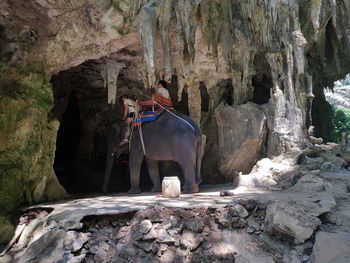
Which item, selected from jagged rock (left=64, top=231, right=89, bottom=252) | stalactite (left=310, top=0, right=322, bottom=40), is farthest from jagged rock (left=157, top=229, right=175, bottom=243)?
stalactite (left=310, top=0, right=322, bottom=40)

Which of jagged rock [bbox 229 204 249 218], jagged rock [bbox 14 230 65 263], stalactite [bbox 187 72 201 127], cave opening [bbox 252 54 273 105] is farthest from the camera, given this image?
cave opening [bbox 252 54 273 105]

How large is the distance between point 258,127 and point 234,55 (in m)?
2.05

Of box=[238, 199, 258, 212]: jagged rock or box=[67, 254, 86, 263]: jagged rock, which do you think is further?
box=[238, 199, 258, 212]: jagged rock

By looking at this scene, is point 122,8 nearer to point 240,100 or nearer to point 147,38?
point 147,38

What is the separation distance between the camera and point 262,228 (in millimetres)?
4121

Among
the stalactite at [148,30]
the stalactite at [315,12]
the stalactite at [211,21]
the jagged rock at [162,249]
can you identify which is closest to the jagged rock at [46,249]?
the jagged rock at [162,249]

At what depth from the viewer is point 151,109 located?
24.0 feet

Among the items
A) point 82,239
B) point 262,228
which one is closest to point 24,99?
point 82,239

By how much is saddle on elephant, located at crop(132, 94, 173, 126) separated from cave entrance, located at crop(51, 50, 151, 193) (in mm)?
2078

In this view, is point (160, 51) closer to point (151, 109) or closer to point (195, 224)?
point (151, 109)

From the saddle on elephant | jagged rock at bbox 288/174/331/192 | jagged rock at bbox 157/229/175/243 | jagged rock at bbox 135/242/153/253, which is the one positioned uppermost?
the saddle on elephant

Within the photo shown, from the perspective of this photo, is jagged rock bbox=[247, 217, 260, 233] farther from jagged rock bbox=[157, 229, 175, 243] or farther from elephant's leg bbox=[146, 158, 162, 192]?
elephant's leg bbox=[146, 158, 162, 192]

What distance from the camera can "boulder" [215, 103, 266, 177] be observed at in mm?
8477

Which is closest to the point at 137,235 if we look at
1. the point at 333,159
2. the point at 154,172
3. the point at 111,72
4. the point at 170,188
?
the point at 170,188
